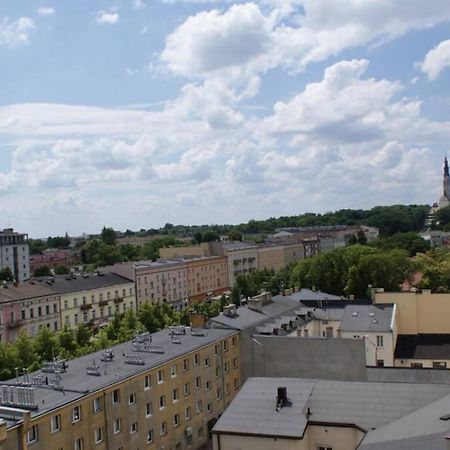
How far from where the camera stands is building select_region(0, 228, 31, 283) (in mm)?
122312

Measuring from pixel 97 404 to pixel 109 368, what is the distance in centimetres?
396

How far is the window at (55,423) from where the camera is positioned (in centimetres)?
2738

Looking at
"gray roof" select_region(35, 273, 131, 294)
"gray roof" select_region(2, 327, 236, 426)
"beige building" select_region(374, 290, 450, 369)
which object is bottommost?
"beige building" select_region(374, 290, 450, 369)

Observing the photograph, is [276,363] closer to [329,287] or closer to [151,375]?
[151,375]

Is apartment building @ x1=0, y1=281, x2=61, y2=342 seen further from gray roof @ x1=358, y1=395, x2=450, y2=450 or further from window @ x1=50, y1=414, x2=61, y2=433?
gray roof @ x1=358, y1=395, x2=450, y2=450

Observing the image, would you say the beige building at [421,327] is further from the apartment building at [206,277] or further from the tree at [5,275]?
the tree at [5,275]

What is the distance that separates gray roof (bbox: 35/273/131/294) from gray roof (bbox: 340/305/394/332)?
1634 inches

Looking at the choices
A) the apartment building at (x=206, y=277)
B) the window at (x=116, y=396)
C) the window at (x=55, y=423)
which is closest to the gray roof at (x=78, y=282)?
the apartment building at (x=206, y=277)

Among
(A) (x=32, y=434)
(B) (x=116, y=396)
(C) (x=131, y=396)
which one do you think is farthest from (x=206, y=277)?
(A) (x=32, y=434)

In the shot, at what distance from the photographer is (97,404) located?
30.6 metres

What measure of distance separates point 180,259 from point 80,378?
86.0 metres

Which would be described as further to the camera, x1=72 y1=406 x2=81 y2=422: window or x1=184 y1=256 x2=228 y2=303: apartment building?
x1=184 y1=256 x2=228 y2=303: apartment building

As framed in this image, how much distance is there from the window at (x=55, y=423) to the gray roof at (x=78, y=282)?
53.3 m

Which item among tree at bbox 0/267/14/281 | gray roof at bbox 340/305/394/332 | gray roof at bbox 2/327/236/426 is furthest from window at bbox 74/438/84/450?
tree at bbox 0/267/14/281
